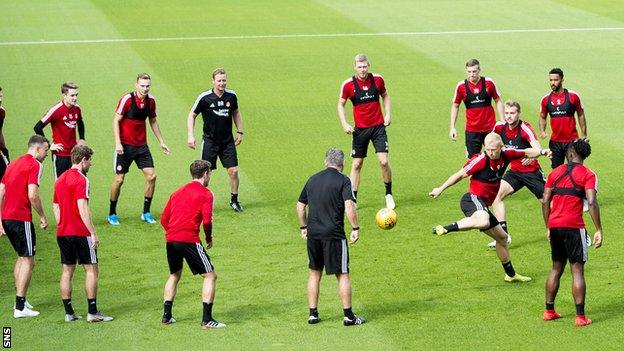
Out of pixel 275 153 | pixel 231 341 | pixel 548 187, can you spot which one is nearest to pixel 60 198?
pixel 231 341

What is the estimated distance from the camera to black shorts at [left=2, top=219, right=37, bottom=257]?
15.8 metres

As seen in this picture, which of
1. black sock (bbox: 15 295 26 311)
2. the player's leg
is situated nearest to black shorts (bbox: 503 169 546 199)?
the player's leg

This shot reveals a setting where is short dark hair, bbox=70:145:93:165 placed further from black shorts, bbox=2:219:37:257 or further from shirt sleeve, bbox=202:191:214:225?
shirt sleeve, bbox=202:191:214:225

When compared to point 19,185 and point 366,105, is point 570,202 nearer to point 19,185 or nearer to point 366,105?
point 366,105

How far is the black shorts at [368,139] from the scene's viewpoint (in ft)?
68.9

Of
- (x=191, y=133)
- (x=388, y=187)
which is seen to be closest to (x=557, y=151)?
(x=388, y=187)

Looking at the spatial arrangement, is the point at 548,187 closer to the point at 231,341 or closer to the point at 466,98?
the point at 231,341

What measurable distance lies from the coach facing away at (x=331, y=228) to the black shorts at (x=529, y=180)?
14.9ft

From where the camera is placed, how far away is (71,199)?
15195mm

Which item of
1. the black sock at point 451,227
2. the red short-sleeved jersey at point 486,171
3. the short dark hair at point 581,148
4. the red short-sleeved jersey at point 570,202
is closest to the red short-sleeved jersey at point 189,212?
the black sock at point 451,227

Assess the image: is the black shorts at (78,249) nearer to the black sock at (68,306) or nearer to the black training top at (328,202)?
the black sock at (68,306)

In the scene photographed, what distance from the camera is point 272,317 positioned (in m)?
15.6

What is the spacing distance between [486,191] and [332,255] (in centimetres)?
306

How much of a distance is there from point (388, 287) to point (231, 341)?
9.56 feet
